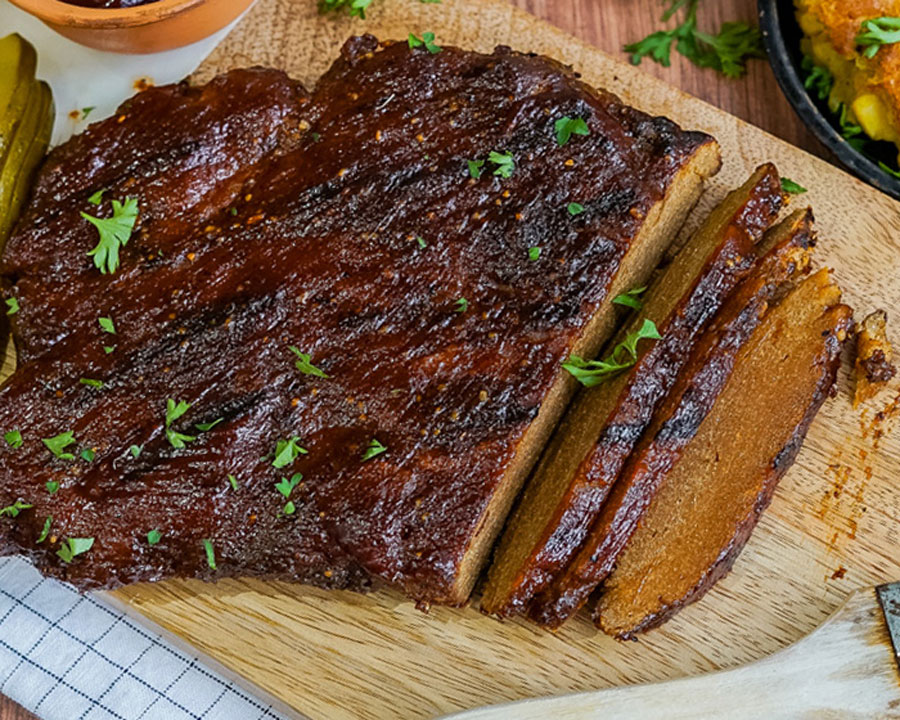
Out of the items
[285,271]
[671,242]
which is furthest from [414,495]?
[671,242]

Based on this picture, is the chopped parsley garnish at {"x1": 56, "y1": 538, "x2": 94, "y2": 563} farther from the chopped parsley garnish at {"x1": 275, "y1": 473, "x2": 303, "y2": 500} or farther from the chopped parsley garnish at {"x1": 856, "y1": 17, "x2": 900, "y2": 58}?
the chopped parsley garnish at {"x1": 856, "y1": 17, "x2": 900, "y2": 58}

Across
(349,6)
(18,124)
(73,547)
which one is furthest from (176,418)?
(349,6)

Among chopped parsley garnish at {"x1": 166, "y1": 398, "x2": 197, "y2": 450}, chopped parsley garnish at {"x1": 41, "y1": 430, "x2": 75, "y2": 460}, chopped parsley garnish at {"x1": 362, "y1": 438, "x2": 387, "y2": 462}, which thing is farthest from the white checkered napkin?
chopped parsley garnish at {"x1": 362, "y1": 438, "x2": 387, "y2": 462}

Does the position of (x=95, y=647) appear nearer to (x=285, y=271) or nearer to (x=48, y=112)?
(x=285, y=271)

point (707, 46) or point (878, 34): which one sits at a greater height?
point (878, 34)

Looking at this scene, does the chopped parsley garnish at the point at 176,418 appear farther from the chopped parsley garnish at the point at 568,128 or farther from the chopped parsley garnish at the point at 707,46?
the chopped parsley garnish at the point at 707,46

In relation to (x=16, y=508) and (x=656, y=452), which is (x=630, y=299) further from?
(x=16, y=508)

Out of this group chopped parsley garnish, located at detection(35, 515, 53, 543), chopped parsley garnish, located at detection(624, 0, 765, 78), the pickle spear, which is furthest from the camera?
chopped parsley garnish, located at detection(624, 0, 765, 78)
